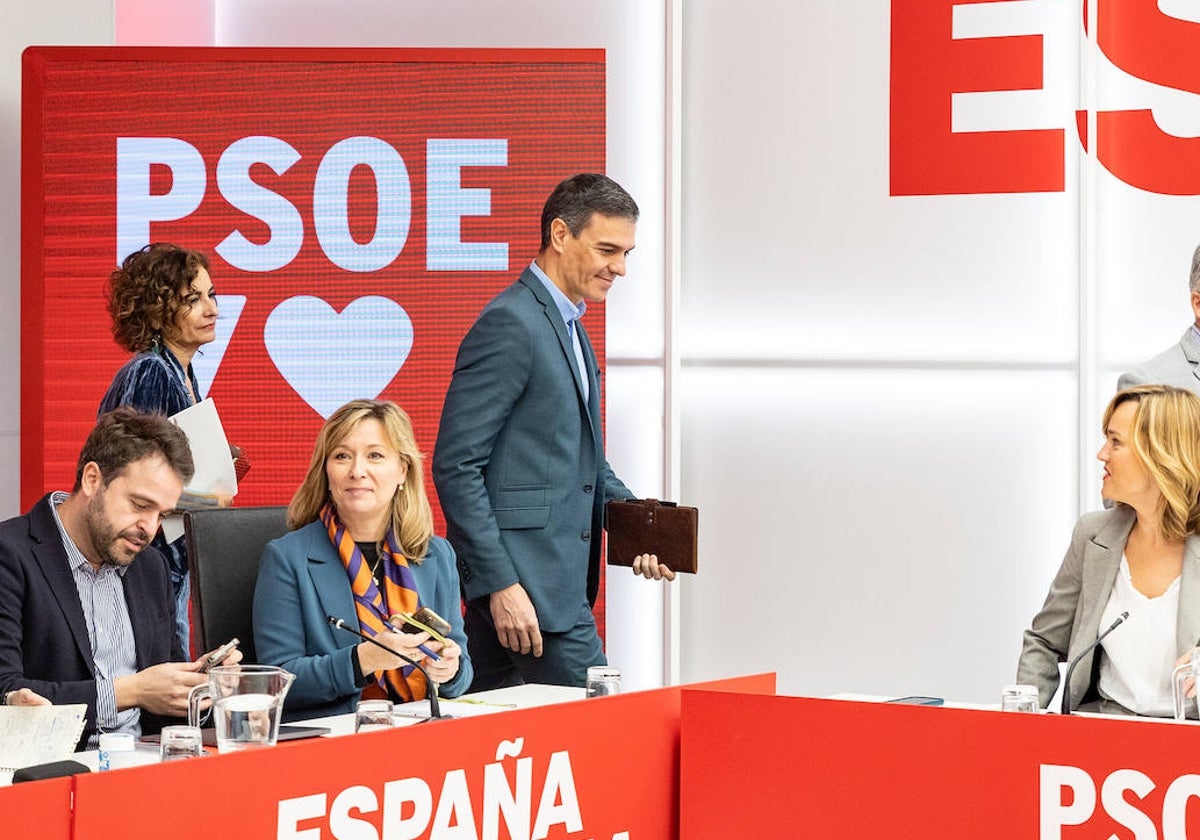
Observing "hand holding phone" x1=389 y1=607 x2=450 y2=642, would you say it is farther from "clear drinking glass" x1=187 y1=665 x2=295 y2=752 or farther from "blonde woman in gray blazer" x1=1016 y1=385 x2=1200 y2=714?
"blonde woman in gray blazer" x1=1016 y1=385 x2=1200 y2=714

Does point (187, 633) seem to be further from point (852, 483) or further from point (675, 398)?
point (852, 483)

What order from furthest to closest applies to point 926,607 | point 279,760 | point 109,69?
point 926,607
point 109,69
point 279,760

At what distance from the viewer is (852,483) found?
4953mm

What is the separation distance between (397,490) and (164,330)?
121 centimetres

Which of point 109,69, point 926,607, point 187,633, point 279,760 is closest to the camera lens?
point 279,760

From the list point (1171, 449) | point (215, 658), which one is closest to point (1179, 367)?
point (1171, 449)

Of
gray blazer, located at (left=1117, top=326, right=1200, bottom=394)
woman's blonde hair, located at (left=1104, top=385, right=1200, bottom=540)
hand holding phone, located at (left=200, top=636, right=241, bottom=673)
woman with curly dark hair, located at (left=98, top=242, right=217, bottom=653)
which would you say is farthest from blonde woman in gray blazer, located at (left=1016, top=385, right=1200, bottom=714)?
woman with curly dark hair, located at (left=98, top=242, right=217, bottom=653)

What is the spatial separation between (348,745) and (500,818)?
283 mm

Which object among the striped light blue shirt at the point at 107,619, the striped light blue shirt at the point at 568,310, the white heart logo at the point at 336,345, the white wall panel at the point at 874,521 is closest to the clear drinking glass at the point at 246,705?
the striped light blue shirt at the point at 107,619

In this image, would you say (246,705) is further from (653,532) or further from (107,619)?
(653,532)

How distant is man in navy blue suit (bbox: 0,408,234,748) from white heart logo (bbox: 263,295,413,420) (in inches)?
56.3

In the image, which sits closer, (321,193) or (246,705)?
(246,705)

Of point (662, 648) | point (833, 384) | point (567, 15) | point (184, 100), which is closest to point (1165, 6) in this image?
point (833, 384)

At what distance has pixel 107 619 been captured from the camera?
2.91 metres
